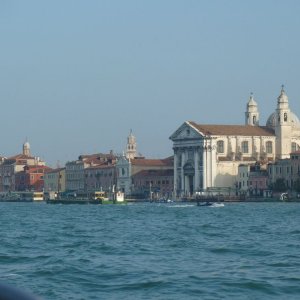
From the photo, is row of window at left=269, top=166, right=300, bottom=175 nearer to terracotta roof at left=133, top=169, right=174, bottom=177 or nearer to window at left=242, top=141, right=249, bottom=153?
window at left=242, top=141, right=249, bottom=153

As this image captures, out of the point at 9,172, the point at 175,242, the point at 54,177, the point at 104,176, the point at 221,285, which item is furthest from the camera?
the point at 9,172

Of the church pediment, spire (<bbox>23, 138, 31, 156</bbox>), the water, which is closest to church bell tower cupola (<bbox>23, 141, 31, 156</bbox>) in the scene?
spire (<bbox>23, 138, 31, 156</bbox>)

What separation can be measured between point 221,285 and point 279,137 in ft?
284

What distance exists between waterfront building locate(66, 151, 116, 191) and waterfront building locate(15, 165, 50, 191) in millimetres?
6422

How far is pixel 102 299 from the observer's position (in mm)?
14695

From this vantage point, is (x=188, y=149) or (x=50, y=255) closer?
(x=50, y=255)

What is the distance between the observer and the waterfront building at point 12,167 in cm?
13675

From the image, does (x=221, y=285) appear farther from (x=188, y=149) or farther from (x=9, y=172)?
(x=9, y=172)

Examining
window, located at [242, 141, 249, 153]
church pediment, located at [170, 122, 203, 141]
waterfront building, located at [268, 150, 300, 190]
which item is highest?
church pediment, located at [170, 122, 203, 141]

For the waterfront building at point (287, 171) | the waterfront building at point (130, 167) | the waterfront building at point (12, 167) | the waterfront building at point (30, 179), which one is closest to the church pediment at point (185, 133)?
the waterfront building at point (287, 171)

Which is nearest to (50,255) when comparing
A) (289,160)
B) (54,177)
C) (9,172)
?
(289,160)

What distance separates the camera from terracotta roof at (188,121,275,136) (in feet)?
330

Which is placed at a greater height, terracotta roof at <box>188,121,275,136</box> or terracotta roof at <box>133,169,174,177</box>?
terracotta roof at <box>188,121,275,136</box>

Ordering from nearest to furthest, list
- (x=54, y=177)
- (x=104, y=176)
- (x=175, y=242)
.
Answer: (x=175, y=242), (x=104, y=176), (x=54, y=177)
